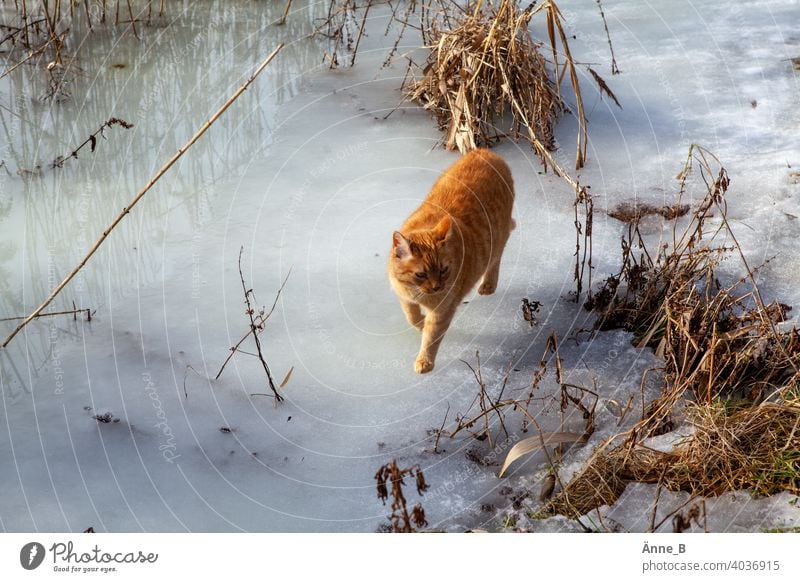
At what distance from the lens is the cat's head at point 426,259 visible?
344 cm

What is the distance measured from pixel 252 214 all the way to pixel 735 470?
106 inches

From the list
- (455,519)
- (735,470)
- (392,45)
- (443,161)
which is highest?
(392,45)

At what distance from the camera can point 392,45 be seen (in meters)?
5.65

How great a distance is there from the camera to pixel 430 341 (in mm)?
3566

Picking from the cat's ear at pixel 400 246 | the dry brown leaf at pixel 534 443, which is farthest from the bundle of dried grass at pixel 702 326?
the cat's ear at pixel 400 246

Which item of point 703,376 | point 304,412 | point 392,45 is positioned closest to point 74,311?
point 304,412

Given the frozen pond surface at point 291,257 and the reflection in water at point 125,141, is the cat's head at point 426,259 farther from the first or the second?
the reflection in water at point 125,141

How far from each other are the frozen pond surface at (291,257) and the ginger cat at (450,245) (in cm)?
17

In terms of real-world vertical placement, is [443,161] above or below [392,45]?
below

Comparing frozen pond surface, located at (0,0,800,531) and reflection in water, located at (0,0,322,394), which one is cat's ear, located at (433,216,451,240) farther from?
reflection in water, located at (0,0,322,394)

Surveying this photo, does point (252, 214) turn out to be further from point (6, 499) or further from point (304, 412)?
point (6, 499)
